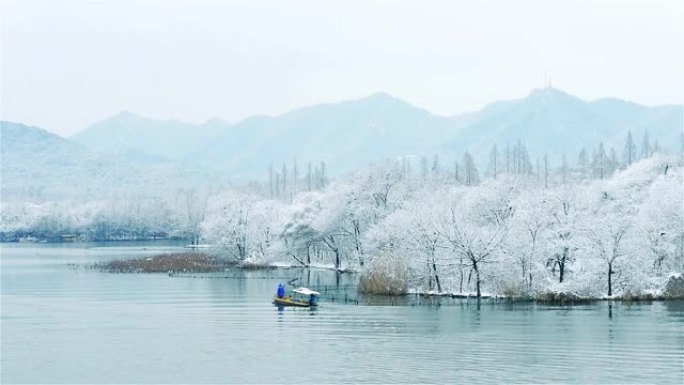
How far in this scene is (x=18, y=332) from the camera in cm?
4666

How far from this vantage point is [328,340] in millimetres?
43594

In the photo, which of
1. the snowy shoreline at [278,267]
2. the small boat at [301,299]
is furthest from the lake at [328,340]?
the snowy shoreline at [278,267]

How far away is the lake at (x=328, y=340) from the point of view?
35.6 meters

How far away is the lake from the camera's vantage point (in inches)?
1403

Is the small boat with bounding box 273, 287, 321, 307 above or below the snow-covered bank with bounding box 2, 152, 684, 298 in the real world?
below

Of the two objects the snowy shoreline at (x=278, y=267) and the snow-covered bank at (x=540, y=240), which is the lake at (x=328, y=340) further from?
the snow-covered bank at (x=540, y=240)

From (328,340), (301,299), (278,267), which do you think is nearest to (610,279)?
(301,299)

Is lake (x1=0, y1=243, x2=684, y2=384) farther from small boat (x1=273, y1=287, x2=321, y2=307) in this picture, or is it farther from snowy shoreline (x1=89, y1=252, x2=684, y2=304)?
snowy shoreline (x1=89, y1=252, x2=684, y2=304)

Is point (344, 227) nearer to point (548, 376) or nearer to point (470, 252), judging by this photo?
point (470, 252)

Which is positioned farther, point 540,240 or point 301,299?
point 540,240

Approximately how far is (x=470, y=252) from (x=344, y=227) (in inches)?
1065

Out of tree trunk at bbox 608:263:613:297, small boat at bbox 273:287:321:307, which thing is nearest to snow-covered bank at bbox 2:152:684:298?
tree trunk at bbox 608:263:613:297

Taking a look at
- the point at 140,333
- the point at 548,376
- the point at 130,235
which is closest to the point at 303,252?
the point at 140,333

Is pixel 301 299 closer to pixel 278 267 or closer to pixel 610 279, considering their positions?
pixel 610 279
